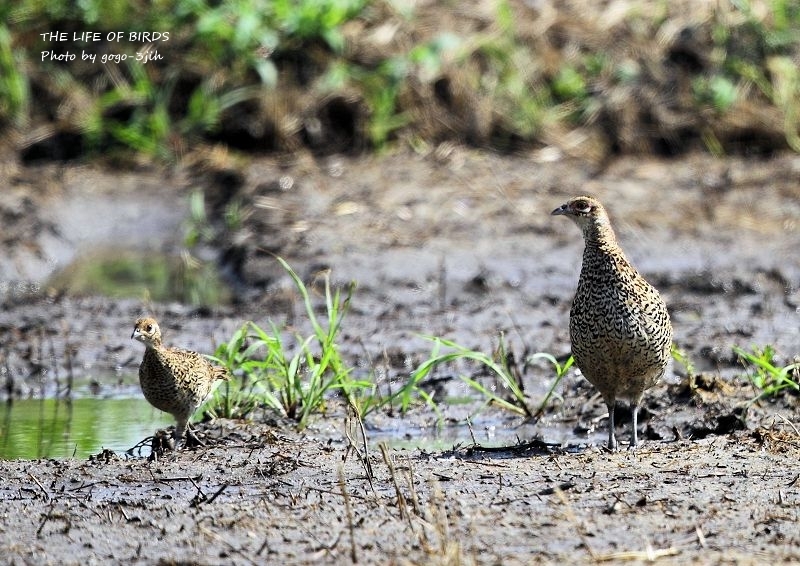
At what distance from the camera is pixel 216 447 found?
760 centimetres

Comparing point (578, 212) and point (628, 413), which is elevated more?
point (578, 212)

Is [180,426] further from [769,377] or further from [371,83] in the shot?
[371,83]

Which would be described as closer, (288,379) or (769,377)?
(288,379)

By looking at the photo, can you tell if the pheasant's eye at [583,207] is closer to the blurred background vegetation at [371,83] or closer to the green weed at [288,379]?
the green weed at [288,379]

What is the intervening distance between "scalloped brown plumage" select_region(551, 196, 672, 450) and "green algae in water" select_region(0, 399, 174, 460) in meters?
2.76

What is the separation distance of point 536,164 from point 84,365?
6.20 m

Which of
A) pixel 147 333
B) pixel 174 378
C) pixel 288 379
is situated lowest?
pixel 288 379

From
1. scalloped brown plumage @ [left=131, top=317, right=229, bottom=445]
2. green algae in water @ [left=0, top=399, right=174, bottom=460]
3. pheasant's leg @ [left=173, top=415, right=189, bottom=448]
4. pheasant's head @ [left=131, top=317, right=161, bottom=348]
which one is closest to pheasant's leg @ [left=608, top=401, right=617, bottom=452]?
scalloped brown plumage @ [left=131, top=317, right=229, bottom=445]

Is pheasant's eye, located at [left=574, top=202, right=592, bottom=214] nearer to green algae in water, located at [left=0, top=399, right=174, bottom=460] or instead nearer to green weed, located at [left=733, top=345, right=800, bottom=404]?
green weed, located at [left=733, top=345, right=800, bottom=404]

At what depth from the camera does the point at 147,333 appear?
7.88 meters

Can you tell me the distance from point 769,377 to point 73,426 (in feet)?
14.3

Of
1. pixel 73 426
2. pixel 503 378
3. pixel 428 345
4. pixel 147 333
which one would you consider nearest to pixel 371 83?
pixel 428 345

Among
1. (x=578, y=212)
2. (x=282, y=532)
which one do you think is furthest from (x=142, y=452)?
(x=578, y=212)

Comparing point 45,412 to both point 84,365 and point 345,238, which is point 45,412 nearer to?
point 84,365
